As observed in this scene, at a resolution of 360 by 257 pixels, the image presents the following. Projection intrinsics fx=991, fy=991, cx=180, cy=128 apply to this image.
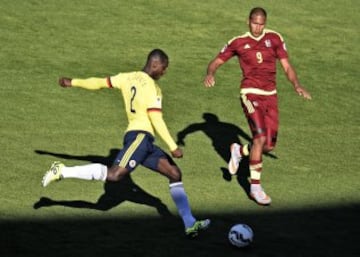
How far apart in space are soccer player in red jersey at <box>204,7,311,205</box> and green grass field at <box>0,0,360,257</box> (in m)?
0.80

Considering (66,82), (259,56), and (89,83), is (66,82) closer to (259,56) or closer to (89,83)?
(89,83)

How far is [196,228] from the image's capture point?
1315 cm

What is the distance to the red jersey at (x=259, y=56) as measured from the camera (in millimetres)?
15594

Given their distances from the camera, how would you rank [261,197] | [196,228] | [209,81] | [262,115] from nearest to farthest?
[196,228] < [261,197] < [209,81] < [262,115]

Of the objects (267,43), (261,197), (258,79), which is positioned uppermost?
(267,43)

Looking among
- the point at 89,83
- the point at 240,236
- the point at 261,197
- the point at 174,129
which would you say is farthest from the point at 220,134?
the point at 240,236

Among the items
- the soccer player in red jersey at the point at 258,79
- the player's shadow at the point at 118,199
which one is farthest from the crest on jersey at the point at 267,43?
the player's shadow at the point at 118,199

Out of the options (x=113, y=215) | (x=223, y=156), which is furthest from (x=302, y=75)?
(x=113, y=215)

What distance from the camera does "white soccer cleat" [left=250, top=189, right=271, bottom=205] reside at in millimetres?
15047

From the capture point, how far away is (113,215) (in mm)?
14195

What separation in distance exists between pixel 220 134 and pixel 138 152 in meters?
5.69

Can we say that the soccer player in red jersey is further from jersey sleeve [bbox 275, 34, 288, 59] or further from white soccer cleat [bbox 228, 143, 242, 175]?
white soccer cleat [bbox 228, 143, 242, 175]

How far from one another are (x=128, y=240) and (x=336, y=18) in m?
15.5

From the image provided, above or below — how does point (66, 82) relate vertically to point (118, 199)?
above
